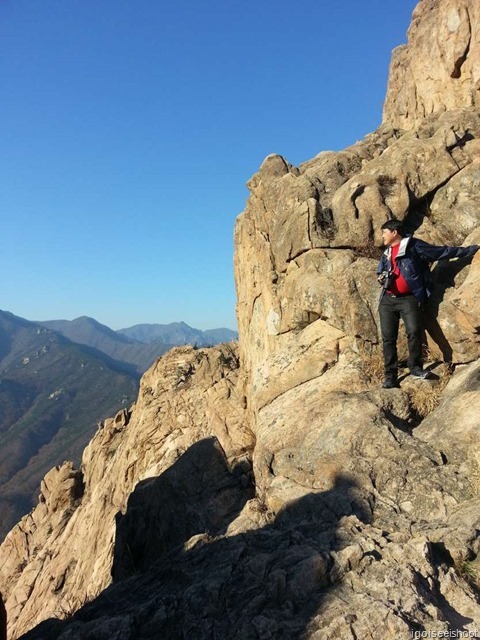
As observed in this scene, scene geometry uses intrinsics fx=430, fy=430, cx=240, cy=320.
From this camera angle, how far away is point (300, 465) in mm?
11109

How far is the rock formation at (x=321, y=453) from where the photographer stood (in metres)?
6.62

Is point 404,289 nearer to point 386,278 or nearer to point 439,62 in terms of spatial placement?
point 386,278

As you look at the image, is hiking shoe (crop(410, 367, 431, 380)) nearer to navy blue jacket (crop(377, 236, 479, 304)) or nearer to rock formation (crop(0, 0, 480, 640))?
rock formation (crop(0, 0, 480, 640))

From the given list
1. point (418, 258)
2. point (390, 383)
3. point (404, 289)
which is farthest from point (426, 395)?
point (418, 258)

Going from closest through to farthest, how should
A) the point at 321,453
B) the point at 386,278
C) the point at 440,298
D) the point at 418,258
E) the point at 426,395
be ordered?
the point at 321,453
the point at 426,395
the point at 386,278
the point at 418,258
the point at 440,298

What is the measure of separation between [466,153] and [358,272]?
24.3 ft

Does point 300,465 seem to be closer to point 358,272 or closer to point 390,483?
point 390,483

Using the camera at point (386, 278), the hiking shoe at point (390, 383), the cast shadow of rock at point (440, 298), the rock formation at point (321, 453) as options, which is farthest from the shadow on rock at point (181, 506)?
the camera at point (386, 278)

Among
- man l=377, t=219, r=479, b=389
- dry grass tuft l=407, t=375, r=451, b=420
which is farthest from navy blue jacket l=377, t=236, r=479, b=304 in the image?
dry grass tuft l=407, t=375, r=451, b=420

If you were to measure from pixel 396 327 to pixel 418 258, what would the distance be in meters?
2.10

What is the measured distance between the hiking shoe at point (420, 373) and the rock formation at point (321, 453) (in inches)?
11.8

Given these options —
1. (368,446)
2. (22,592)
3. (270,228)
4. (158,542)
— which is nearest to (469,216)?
(270,228)

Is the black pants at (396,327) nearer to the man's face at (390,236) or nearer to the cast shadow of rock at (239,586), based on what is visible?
the man's face at (390,236)

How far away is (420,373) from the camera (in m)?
12.2
